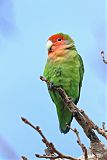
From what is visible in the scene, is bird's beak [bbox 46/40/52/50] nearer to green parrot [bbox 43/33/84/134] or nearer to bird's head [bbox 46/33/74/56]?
bird's head [bbox 46/33/74/56]

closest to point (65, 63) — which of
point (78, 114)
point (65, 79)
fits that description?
point (65, 79)

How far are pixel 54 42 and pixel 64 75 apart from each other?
1.88ft

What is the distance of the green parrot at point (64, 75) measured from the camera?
359 centimetres

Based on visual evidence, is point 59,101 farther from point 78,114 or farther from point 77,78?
point 78,114

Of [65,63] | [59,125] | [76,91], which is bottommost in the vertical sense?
[59,125]

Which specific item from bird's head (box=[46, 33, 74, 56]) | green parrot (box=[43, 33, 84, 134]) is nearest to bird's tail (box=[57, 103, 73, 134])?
green parrot (box=[43, 33, 84, 134])

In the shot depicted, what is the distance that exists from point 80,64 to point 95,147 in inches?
50.8

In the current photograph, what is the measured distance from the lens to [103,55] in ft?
7.89

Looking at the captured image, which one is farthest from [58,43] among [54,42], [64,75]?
[64,75]

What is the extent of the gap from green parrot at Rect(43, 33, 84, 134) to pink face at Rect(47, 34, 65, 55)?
0.31 ft

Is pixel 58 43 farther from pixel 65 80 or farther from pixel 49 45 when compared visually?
pixel 65 80

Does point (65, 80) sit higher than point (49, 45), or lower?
lower

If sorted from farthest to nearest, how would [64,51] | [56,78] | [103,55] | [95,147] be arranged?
[64,51] < [56,78] < [95,147] < [103,55]

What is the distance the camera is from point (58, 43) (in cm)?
402
